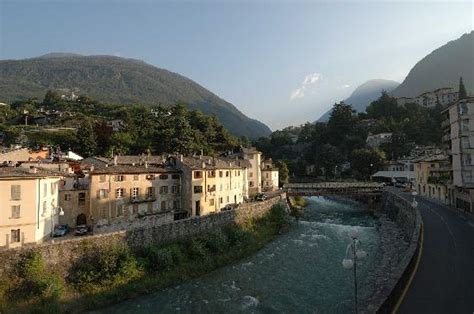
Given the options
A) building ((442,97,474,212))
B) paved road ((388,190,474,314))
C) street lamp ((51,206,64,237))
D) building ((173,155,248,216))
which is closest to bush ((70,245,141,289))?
street lamp ((51,206,64,237))

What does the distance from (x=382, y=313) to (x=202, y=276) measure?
24442 mm

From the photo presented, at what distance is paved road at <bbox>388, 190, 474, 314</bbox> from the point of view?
20453 mm

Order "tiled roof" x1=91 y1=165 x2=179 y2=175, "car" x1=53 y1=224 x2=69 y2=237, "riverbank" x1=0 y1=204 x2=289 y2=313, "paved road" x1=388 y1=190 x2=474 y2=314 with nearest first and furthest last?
"paved road" x1=388 y1=190 x2=474 y2=314, "riverbank" x1=0 y1=204 x2=289 y2=313, "car" x1=53 y1=224 x2=69 y2=237, "tiled roof" x1=91 y1=165 x2=179 y2=175

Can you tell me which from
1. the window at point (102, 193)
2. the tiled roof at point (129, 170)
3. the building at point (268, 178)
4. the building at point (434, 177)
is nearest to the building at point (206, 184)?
the tiled roof at point (129, 170)

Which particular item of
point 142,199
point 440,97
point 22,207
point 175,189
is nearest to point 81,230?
point 22,207

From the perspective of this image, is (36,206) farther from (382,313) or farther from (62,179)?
(382,313)

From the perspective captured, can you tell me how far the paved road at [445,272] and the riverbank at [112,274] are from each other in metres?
21.5

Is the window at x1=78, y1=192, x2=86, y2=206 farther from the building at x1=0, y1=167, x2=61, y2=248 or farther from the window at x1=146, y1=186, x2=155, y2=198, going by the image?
the window at x1=146, y1=186, x2=155, y2=198

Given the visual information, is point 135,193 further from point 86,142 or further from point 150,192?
point 86,142

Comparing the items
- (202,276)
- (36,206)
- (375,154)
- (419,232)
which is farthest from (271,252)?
(375,154)

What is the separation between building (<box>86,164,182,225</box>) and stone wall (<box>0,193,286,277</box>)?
8.09 metres

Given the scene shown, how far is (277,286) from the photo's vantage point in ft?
117

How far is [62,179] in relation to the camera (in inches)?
1905

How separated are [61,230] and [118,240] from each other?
11161 millimetres
